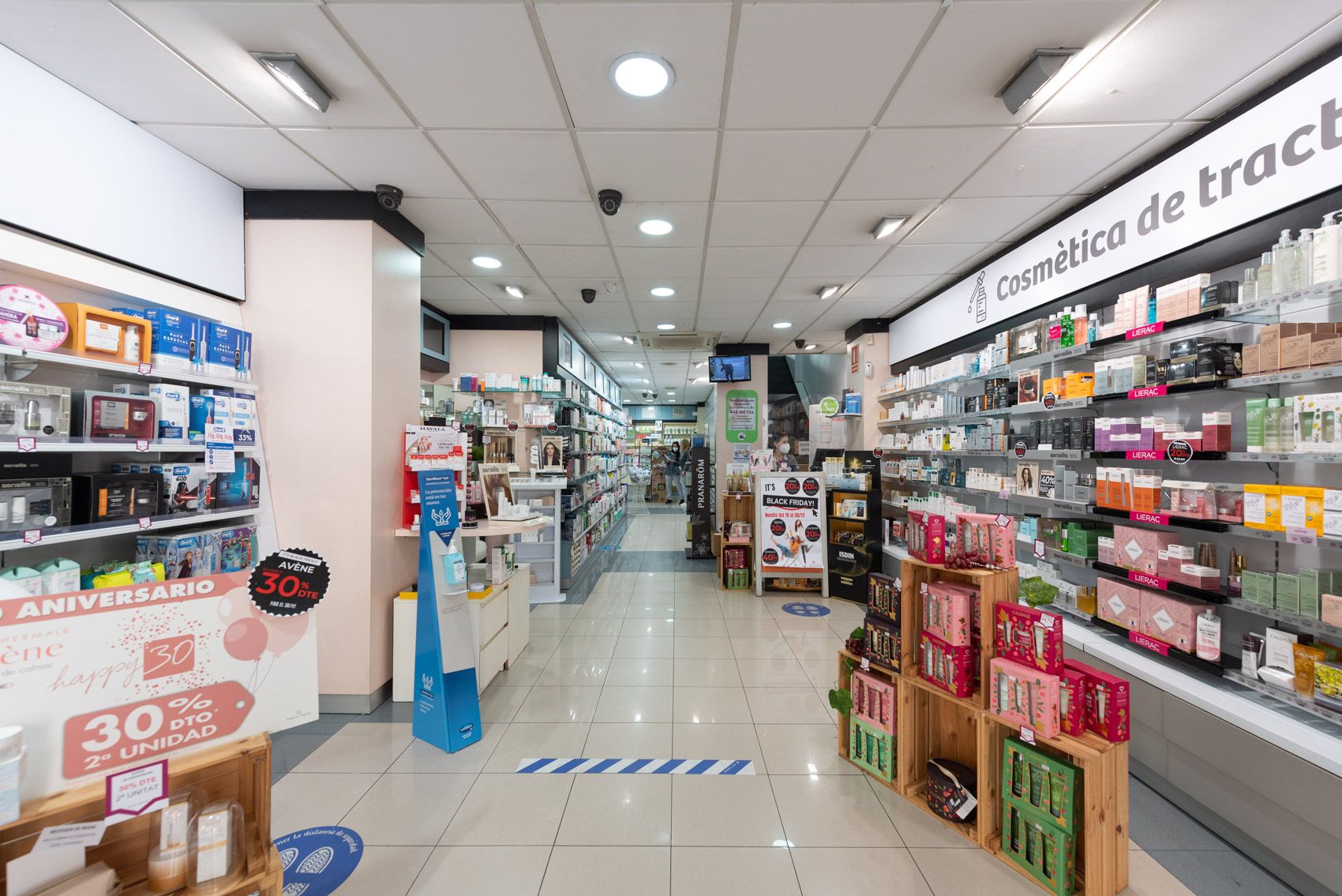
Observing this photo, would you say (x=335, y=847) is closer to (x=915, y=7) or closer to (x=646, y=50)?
(x=646, y=50)

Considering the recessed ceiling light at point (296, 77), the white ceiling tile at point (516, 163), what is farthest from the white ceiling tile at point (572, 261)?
the recessed ceiling light at point (296, 77)

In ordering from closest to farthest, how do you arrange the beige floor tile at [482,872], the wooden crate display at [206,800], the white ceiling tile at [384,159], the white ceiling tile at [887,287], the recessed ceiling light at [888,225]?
1. the wooden crate display at [206,800]
2. the beige floor tile at [482,872]
3. the white ceiling tile at [384,159]
4. the recessed ceiling light at [888,225]
5. the white ceiling tile at [887,287]

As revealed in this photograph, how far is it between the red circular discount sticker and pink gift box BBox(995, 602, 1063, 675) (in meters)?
2.77

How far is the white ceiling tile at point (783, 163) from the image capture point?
9.43 ft

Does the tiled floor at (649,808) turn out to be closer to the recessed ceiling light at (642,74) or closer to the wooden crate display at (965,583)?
the wooden crate display at (965,583)

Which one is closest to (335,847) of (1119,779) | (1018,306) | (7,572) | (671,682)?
(7,572)

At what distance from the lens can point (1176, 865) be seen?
222cm

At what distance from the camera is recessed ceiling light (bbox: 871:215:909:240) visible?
12.7ft

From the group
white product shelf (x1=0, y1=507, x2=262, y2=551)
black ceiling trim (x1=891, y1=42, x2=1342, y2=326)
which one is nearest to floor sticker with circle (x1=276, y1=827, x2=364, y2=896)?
white product shelf (x1=0, y1=507, x2=262, y2=551)

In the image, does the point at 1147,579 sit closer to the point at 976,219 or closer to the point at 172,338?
the point at 976,219

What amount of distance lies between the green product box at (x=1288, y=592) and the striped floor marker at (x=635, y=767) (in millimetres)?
2675

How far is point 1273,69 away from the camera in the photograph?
7.76 feet

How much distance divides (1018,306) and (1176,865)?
3.79 m

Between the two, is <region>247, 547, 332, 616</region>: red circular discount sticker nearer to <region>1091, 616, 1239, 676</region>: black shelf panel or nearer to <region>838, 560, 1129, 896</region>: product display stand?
<region>838, 560, 1129, 896</region>: product display stand
